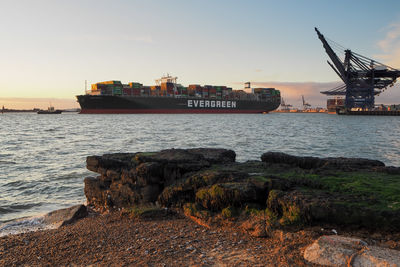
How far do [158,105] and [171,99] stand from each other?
5045 millimetres

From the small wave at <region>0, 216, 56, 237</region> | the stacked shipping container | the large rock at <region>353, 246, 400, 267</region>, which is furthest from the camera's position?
the stacked shipping container

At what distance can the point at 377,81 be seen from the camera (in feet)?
256

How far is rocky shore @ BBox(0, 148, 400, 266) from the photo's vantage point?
4234 mm

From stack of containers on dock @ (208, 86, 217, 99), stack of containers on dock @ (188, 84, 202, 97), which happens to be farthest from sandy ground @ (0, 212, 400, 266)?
A: stack of containers on dock @ (208, 86, 217, 99)

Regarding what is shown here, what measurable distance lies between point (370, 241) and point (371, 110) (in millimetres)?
104651

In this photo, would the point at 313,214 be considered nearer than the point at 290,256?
No

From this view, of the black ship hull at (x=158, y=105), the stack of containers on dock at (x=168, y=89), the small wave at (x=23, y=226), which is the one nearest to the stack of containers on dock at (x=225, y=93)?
the black ship hull at (x=158, y=105)

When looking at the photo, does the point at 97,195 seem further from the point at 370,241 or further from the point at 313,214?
the point at 370,241

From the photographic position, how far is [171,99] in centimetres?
9588

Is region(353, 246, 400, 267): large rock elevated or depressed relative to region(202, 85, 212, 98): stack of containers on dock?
depressed

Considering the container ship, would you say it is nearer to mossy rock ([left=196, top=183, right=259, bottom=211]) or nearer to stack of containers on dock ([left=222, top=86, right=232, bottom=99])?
stack of containers on dock ([left=222, top=86, right=232, bottom=99])

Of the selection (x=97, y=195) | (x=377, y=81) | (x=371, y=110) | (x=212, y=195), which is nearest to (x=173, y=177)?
(x=212, y=195)

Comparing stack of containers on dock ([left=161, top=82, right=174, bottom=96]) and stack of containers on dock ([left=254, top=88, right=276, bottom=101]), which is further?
stack of containers on dock ([left=254, top=88, right=276, bottom=101])

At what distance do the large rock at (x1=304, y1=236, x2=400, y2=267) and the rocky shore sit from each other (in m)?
0.01
